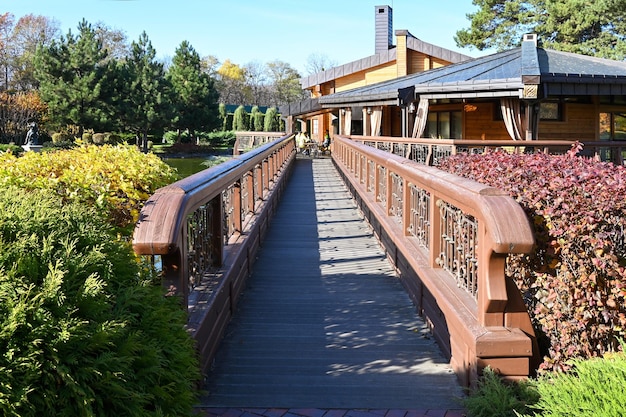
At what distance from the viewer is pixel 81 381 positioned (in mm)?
2002

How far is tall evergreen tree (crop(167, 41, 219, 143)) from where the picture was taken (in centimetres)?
5459

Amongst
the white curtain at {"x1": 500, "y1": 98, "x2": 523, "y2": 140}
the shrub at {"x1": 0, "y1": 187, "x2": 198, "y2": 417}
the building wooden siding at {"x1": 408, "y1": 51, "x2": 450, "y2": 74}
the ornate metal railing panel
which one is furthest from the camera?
the building wooden siding at {"x1": 408, "y1": 51, "x2": 450, "y2": 74}

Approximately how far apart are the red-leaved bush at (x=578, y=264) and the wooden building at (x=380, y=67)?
24502 millimetres

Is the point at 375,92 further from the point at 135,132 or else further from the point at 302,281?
the point at 135,132

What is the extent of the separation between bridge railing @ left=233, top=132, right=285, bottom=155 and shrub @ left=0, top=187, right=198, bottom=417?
99.0 ft

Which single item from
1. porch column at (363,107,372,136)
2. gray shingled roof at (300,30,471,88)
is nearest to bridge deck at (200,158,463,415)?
porch column at (363,107,372,136)

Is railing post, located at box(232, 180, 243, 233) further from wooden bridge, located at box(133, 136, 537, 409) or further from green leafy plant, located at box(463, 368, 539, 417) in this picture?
green leafy plant, located at box(463, 368, 539, 417)

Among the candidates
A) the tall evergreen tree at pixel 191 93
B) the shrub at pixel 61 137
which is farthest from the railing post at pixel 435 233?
the tall evergreen tree at pixel 191 93

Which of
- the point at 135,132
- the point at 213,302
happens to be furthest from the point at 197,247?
the point at 135,132

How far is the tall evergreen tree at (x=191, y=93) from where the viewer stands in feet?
179

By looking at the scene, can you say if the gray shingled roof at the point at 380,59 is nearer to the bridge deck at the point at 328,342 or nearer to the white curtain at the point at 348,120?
the white curtain at the point at 348,120

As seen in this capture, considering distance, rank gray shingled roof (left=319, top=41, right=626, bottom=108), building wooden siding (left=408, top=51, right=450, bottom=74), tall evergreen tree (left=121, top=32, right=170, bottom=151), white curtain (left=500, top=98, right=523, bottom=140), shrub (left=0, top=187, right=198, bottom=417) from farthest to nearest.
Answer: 1. tall evergreen tree (left=121, top=32, right=170, bottom=151)
2. building wooden siding (left=408, top=51, right=450, bottom=74)
3. white curtain (left=500, top=98, right=523, bottom=140)
4. gray shingled roof (left=319, top=41, right=626, bottom=108)
5. shrub (left=0, top=187, right=198, bottom=417)

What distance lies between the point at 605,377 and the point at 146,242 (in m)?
1.98

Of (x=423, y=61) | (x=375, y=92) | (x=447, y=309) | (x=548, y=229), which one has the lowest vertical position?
(x=447, y=309)
